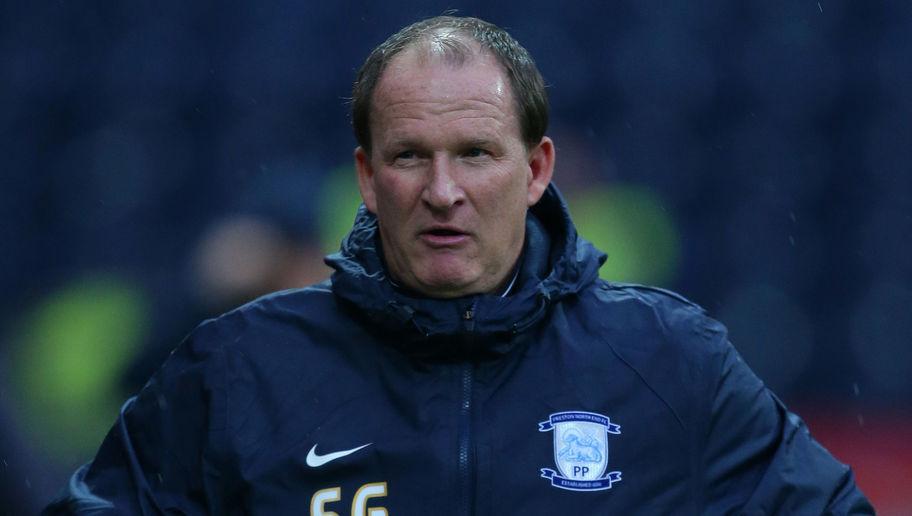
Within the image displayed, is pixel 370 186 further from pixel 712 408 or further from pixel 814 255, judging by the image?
pixel 814 255

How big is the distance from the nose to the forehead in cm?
6

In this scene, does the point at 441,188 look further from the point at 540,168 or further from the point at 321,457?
the point at 321,457

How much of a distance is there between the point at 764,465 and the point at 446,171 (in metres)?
0.63

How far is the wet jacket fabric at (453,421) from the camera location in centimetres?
189

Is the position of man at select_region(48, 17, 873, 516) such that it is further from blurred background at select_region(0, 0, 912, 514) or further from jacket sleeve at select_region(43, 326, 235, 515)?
blurred background at select_region(0, 0, 912, 514)

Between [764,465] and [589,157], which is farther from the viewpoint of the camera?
[589,157]

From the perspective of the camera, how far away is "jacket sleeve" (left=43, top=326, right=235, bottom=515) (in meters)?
1.90

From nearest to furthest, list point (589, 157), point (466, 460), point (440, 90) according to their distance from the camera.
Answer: point (466, 460) → point (440, 90) → point (589, 157)

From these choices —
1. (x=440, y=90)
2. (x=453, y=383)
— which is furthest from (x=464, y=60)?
(x=453, y=383)

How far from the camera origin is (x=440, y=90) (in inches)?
78.4

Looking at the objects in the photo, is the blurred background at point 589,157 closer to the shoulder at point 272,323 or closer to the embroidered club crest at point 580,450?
the shoulder at point 272,323

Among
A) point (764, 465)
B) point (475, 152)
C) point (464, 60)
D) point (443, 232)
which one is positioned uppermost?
point (464, 60)

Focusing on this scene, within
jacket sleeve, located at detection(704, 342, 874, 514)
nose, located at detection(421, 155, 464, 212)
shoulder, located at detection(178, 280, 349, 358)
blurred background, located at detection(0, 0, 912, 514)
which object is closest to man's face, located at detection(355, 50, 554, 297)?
nose, located at detection(421, 155, 464, 212)

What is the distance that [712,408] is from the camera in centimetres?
198
